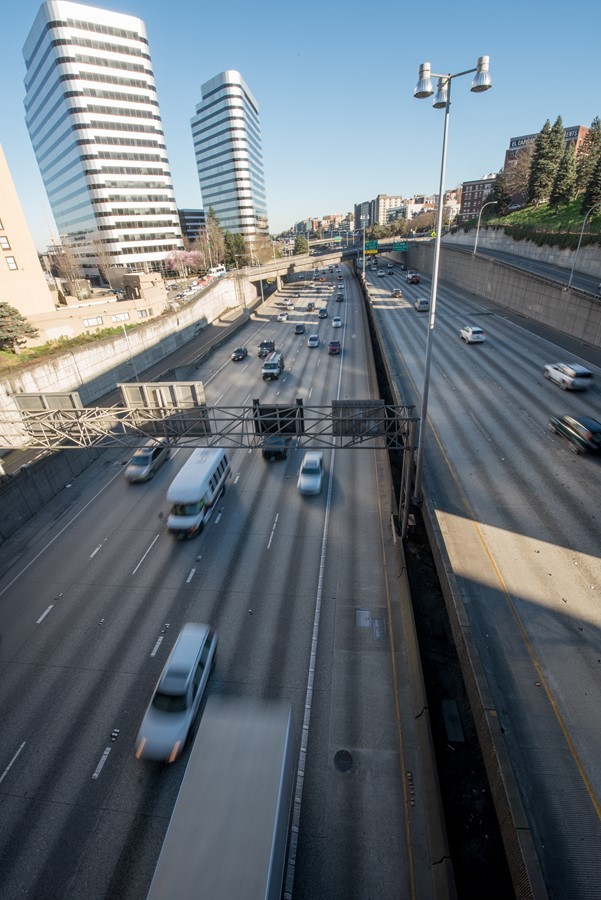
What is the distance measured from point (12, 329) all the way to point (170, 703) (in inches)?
1376

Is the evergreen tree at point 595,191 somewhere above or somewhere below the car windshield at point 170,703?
above

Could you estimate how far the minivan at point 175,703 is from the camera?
11086 mm

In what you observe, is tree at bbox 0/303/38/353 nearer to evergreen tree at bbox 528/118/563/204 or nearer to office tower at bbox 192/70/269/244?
evergreen tree at bbox 528/118/563/204

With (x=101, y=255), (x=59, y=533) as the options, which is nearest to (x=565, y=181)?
(x=59, y=533)

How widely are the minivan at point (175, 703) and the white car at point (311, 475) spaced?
10766mm

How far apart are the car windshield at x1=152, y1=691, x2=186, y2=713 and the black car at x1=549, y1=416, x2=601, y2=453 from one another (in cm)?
2259

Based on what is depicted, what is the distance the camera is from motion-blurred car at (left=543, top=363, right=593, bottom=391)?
28062 mm

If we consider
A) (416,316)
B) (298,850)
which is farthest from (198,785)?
(416,316)

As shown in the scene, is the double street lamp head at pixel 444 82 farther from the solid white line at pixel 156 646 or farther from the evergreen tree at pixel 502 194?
the evergreen tree at pixel 502 194

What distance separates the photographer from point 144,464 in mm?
25578

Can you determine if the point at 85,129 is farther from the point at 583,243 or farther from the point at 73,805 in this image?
the point at 73,805

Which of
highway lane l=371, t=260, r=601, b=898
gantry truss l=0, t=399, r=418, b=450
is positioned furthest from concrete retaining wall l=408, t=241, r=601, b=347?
gantry truss l=0, t=399, r=418, b=450

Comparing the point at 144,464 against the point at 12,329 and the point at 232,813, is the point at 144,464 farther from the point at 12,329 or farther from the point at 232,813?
the point at 232,813

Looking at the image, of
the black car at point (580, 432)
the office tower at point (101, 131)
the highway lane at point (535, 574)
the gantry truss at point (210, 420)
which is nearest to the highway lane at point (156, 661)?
the highway lane at point (535, 574)
